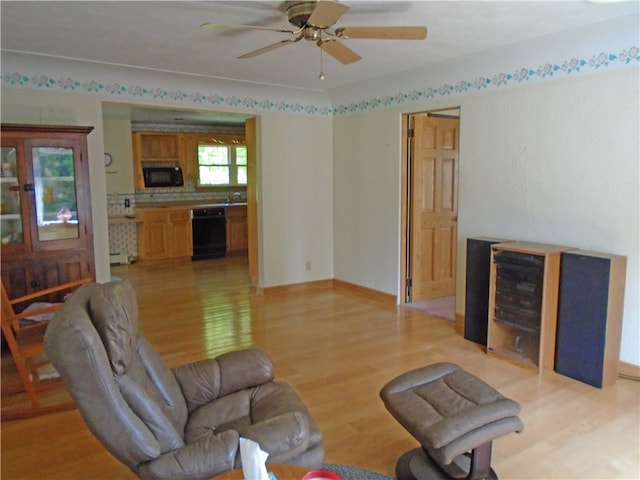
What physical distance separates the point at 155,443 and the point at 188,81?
4.11 m

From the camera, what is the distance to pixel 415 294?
5324mm

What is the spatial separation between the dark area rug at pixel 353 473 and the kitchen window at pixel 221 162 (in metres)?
7.14

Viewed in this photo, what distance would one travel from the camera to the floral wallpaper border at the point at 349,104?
3.40 m

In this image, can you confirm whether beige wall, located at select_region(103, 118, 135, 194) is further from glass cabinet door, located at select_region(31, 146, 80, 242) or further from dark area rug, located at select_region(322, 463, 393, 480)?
dark area rug, located at select_region(322, 463, 393, 480)

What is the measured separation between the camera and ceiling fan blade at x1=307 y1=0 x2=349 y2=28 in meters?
2.21

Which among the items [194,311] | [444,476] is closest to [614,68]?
[444,476]

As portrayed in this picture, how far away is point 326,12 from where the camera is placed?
7.59 ft

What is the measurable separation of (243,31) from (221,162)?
19.5 ft

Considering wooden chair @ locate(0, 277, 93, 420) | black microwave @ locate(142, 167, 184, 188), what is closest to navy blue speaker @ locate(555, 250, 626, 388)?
wooden chair @ locate(0, 277, 93, 420)

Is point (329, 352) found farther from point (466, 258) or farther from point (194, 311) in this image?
point (194, 311)

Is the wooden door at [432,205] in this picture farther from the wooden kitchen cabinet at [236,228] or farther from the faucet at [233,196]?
the faucet at [233,196]

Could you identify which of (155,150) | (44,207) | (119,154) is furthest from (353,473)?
(155,150)

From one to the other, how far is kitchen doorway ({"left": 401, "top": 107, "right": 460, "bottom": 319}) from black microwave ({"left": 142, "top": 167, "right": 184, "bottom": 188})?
472 centimetres

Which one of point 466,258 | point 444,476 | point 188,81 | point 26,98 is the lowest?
point 444,476
